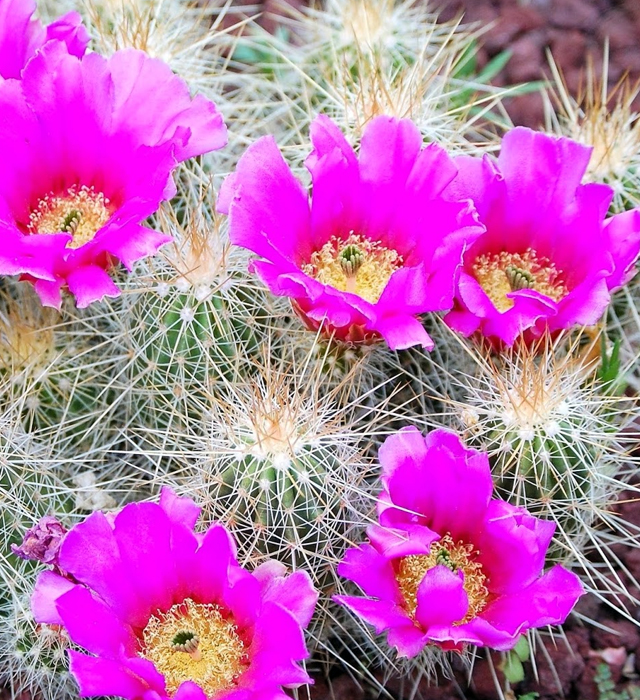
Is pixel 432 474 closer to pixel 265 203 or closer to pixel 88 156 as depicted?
pixel 265 203

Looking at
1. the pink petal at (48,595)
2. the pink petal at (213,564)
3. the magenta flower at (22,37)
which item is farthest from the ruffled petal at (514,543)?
the magenta flower at (22,37)

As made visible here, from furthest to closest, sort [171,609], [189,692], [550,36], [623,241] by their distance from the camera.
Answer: [550,36] → [623,241] → [171,609] → [189,692]

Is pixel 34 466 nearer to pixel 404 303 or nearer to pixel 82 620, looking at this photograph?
pixel 82 620

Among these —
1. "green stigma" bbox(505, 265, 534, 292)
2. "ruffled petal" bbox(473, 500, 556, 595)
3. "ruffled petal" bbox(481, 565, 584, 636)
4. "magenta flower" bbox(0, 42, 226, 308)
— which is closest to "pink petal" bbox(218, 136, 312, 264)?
"magenta flower" bbox(0, 42, 226, 308)

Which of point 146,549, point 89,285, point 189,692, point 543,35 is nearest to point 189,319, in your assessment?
point 89,285

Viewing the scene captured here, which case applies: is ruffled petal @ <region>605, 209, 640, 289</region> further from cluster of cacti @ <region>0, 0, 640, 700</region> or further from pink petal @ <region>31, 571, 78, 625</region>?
pink petal @ <region>31, 571, 78, 625</region>

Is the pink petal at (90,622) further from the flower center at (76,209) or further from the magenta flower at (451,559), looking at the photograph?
the flower center at (76,209)
